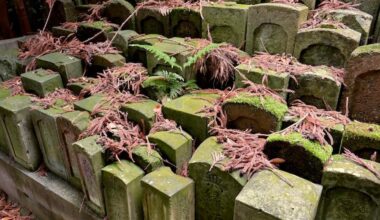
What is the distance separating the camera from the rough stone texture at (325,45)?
298 cm

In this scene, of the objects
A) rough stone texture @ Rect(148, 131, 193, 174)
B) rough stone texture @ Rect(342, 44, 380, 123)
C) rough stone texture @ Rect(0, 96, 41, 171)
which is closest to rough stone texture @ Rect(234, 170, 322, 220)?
rough stone texture @ Rect(148, 131, 193, 174)

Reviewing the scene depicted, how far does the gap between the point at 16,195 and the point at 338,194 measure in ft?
13.0

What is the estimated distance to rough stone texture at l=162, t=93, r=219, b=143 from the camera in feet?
9.64

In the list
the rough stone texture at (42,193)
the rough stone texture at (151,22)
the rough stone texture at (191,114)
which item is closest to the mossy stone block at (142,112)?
the rough stone texture at (191,114)

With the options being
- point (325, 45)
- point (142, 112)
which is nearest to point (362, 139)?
point (325, 45)

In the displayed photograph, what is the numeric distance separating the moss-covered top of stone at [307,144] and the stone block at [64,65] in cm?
262

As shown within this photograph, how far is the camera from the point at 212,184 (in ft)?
8.45

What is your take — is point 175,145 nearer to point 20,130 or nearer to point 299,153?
point 299,153

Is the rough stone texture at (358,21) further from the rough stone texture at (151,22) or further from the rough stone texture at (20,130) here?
the rough stone texture at (20,130)

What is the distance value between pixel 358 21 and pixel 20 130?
3.75 m

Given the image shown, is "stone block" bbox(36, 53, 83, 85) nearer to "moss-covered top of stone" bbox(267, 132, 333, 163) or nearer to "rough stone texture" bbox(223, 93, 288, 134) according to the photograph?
"rough stone texture" bbox(223, 93, 288, 134)

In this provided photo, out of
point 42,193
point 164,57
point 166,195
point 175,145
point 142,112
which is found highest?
point 164,57

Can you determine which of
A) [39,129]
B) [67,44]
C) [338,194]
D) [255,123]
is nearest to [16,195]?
[39,129]

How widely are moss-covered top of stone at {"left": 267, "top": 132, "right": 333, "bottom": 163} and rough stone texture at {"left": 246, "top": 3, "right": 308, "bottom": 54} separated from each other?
127cm
